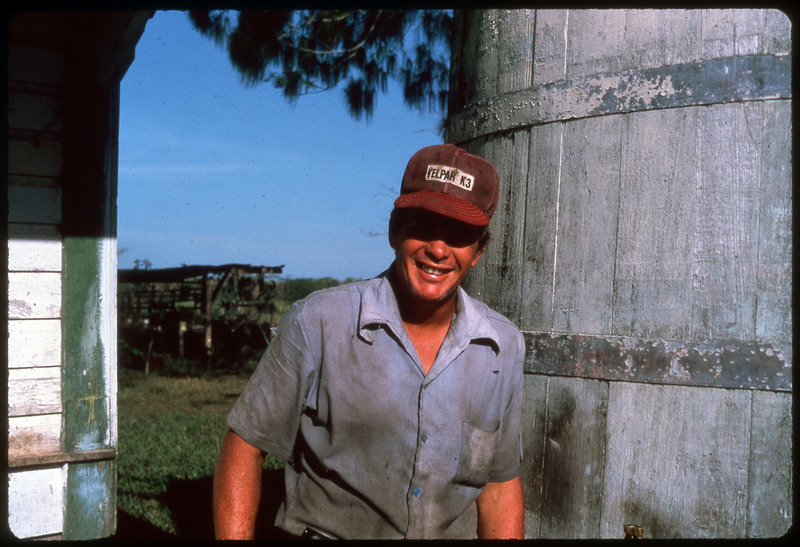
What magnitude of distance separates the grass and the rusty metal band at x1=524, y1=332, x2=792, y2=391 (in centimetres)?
316

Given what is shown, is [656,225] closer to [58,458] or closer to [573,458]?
[573,458]

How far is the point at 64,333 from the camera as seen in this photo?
117 inches

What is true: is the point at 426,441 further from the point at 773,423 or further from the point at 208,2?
the point at 208,2

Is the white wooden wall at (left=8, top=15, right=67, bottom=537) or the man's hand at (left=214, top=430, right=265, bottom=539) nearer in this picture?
the man's hand at (left=214, top=430, right=265, bottom=539)

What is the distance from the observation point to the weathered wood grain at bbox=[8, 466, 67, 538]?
287 cm

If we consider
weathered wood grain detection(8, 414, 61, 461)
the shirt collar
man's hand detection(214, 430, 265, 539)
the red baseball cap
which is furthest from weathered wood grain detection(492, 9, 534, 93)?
weathered wood grain detection(8, 414, 61, 461)

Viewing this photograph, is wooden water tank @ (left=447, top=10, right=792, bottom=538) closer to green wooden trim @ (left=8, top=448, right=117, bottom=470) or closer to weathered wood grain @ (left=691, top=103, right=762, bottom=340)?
weathered wood grain @ (left=691, top=103, right=762, bottom=340)

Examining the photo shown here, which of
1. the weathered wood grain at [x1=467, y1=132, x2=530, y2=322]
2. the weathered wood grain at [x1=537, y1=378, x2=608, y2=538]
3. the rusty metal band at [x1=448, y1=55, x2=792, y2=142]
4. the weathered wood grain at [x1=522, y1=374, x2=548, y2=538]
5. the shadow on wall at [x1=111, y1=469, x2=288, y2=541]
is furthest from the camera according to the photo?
the shadow on wall at [x1=111, y1=469, x2=288, y2=541]

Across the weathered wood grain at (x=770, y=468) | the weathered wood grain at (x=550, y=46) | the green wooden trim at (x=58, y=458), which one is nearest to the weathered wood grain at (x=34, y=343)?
the green wooden trim at (x=58, y=458)

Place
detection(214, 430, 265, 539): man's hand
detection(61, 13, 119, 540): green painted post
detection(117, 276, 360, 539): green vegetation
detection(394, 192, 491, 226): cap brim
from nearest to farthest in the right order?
1. detection(214, 430, 265, 539): man's hand
2. detection(394, 192, 491, 226): cap brim
3. detection(61, 13, 119, 540): green painted post
4. detection(117, 276, 360, 539): green vegetation

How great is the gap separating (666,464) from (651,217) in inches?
29.2

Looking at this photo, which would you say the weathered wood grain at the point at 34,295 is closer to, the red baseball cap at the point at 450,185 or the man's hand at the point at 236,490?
the man's hand at the point at 236,490

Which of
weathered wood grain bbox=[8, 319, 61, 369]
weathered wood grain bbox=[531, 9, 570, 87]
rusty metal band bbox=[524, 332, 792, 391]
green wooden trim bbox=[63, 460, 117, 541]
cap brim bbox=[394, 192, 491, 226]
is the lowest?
green wooden trim bbox=[63, 460, 117, 541]

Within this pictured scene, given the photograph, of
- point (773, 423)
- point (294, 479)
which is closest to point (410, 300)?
point (294, 479)
